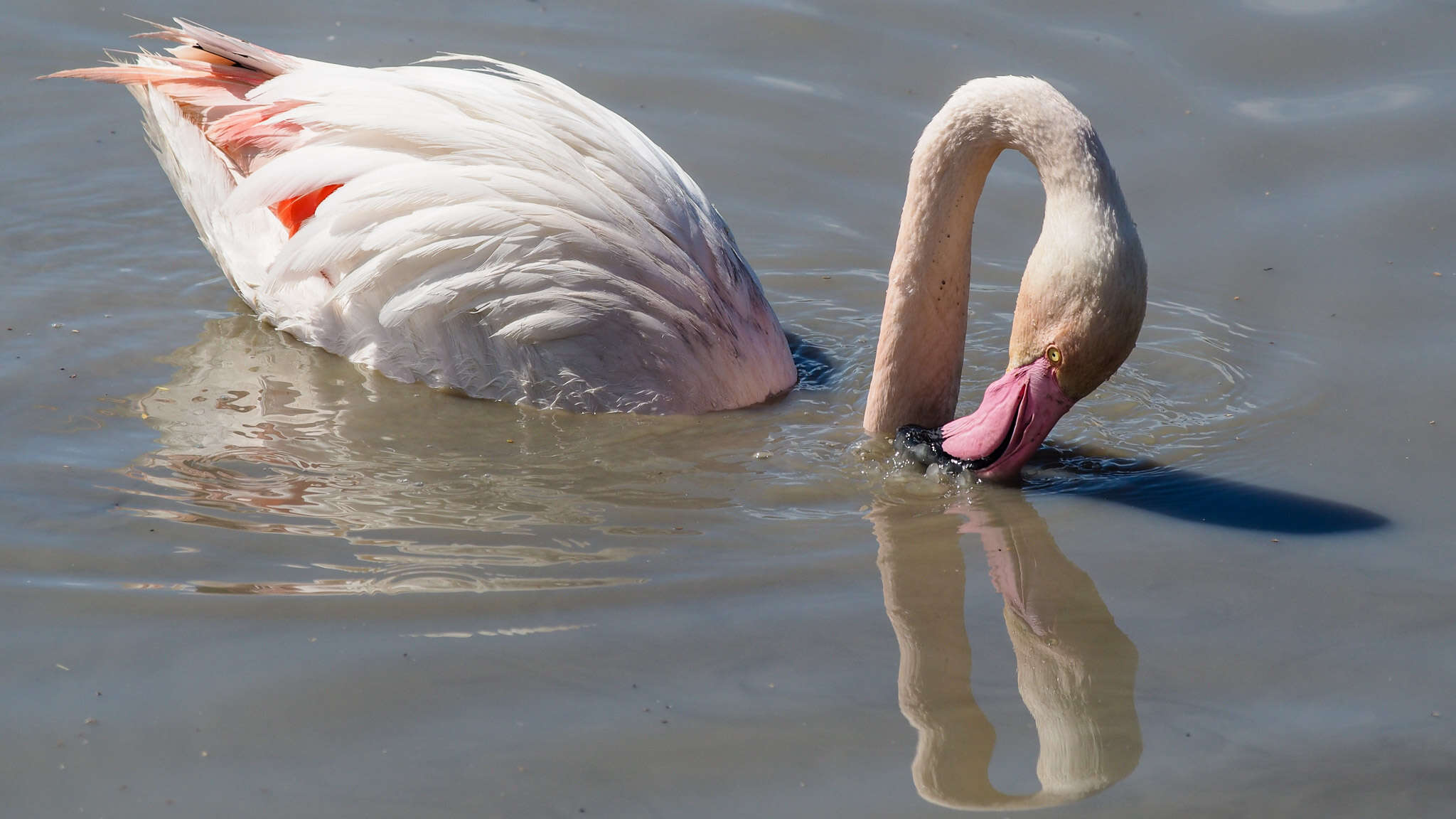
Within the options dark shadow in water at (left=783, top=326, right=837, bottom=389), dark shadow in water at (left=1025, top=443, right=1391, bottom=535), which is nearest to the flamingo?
dark shadow in water at (left=783, top=326, right=837, bottom=389)

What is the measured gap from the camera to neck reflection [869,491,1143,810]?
11.4 feet

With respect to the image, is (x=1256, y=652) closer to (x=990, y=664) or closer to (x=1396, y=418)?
(x=990, y=664)

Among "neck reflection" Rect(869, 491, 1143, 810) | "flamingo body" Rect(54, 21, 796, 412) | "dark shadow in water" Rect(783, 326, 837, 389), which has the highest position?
"flamingo body" Rect(54, 21, 796, 412)

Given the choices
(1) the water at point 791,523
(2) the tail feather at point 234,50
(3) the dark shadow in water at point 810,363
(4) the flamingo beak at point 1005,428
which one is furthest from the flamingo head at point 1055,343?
(2) the tail feather at point 234,50

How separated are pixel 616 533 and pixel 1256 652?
1.76 metres

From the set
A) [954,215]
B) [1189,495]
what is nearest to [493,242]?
[954,215]

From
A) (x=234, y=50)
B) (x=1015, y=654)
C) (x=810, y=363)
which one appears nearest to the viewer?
(x=1015, y=654)

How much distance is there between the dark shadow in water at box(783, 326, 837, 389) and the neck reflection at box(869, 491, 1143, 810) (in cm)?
108

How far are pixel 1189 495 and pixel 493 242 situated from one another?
236 centimetres

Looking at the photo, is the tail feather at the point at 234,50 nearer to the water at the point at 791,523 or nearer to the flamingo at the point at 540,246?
the flamingo at the point at 540,246

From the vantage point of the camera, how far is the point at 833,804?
3314 millimetres

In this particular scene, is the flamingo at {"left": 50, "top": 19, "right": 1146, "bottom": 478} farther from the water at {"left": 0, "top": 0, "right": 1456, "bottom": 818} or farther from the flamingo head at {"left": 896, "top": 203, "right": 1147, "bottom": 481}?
the water at {"left": 0, "top": 0, "right": 1456, "bottom": 818}

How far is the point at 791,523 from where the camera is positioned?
14.8ft

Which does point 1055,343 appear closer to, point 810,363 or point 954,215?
point 954,215
